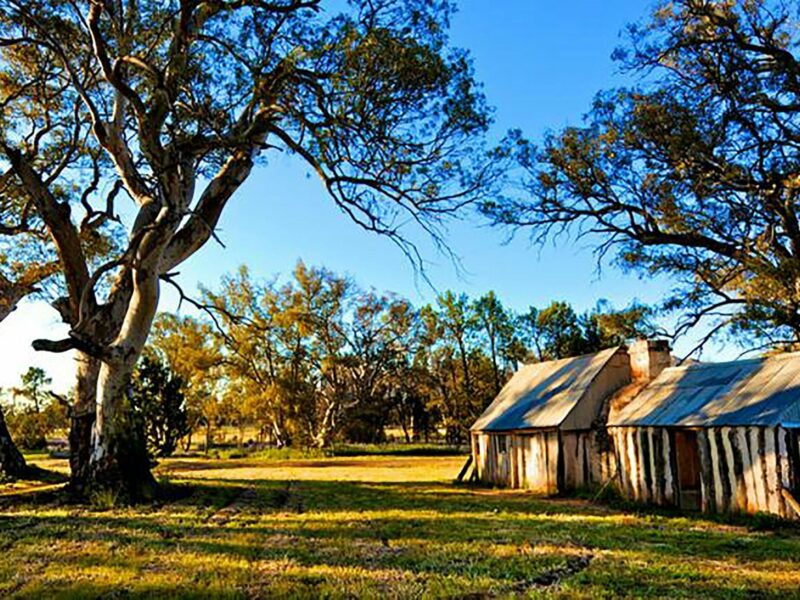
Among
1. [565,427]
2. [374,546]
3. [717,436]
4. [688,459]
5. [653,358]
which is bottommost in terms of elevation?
[374,546]

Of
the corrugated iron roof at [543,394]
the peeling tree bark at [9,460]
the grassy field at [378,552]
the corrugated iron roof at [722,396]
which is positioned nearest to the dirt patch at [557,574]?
the grassy field at [378,552]

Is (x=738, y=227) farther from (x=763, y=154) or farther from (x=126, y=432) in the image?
(x=126, y=432)

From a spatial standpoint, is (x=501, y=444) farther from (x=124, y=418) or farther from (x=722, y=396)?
(x=124, y=418)

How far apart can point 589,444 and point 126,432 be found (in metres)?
11.4

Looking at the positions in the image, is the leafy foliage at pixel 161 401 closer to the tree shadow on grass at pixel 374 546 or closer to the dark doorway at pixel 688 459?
the tree shadow on grass at pixel 374 546

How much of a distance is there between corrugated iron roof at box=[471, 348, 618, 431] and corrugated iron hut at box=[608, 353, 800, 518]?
1.62m

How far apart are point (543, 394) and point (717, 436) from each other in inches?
309

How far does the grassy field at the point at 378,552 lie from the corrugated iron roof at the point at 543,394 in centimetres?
410

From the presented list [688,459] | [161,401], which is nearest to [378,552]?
[688,459]

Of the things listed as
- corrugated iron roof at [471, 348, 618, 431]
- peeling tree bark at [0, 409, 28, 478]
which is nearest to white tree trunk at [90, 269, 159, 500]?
peeling tree bark at [0, 409, 28, 478]

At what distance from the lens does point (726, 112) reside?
1630 cm

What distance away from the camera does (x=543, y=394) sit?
20.0 meters

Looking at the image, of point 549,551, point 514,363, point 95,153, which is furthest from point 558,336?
point 549,551

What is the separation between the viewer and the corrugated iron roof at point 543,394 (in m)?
17.9
